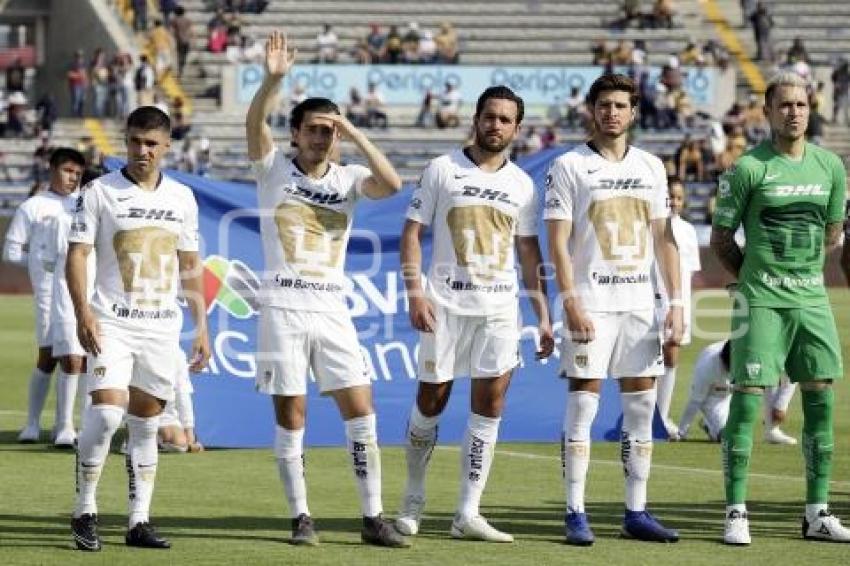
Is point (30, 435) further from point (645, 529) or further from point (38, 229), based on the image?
point (645, 529)

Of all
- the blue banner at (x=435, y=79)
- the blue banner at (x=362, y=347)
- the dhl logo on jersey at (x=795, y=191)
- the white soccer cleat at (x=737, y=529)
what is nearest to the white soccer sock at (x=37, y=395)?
the blue banner at (x=362, y=347)

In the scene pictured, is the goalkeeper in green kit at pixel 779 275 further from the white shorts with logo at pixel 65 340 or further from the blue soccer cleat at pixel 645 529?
the white shorts with logo at pixel 65 340

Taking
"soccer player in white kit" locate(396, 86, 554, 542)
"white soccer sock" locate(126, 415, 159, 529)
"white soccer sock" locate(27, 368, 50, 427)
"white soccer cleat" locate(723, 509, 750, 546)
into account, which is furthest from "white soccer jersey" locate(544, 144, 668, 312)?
"white soccer sock" locate(27, 368, 50, 427)

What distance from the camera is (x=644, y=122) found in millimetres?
44906

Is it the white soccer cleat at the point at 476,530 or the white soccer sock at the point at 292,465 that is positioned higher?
the white soccer sock at the point at 292,465

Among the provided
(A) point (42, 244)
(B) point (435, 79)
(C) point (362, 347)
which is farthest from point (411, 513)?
(B) point (435, 79)

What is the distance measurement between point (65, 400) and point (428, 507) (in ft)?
13.9

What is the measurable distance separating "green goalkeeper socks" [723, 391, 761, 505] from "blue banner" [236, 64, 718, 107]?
35924mm

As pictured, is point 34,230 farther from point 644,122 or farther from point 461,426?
point 644,122

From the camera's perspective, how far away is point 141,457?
10.8 metres

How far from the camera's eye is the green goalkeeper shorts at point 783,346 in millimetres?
10734

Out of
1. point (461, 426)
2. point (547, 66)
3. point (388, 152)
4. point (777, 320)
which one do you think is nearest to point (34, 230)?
point (461, 426)

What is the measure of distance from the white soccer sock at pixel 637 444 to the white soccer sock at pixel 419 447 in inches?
39.8

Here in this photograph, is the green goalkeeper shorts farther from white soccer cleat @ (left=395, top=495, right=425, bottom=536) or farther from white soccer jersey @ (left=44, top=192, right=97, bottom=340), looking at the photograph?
white soccer jersey @ (left=44, top=192, right=97, bottom=340)
